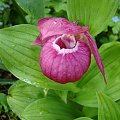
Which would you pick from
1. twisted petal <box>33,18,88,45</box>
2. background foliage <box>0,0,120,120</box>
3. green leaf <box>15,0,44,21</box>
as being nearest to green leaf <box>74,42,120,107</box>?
background foliage <box>0,0,120,120</box>

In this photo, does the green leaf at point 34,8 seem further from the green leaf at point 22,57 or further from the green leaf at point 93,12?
the green leaf at point 93,12

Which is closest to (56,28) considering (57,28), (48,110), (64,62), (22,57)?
(57,28)

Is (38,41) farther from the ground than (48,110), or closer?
farther from the ground

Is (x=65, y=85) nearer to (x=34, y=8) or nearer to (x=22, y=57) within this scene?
(x=22, y=57)

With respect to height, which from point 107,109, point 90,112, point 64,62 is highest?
point 64,62

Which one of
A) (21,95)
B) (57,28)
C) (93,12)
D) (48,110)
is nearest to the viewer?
(57,28)

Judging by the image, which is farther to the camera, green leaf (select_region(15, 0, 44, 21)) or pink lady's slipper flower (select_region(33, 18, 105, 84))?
green leaf (select_region(15, 0, 44, 21))

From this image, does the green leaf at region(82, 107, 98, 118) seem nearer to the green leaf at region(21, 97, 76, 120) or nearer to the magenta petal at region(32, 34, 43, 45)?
the green leaf at region(21, 97, 76, 120)

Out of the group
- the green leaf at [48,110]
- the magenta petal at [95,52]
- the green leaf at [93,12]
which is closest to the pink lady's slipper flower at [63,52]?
the magenta petal at [95,52]
